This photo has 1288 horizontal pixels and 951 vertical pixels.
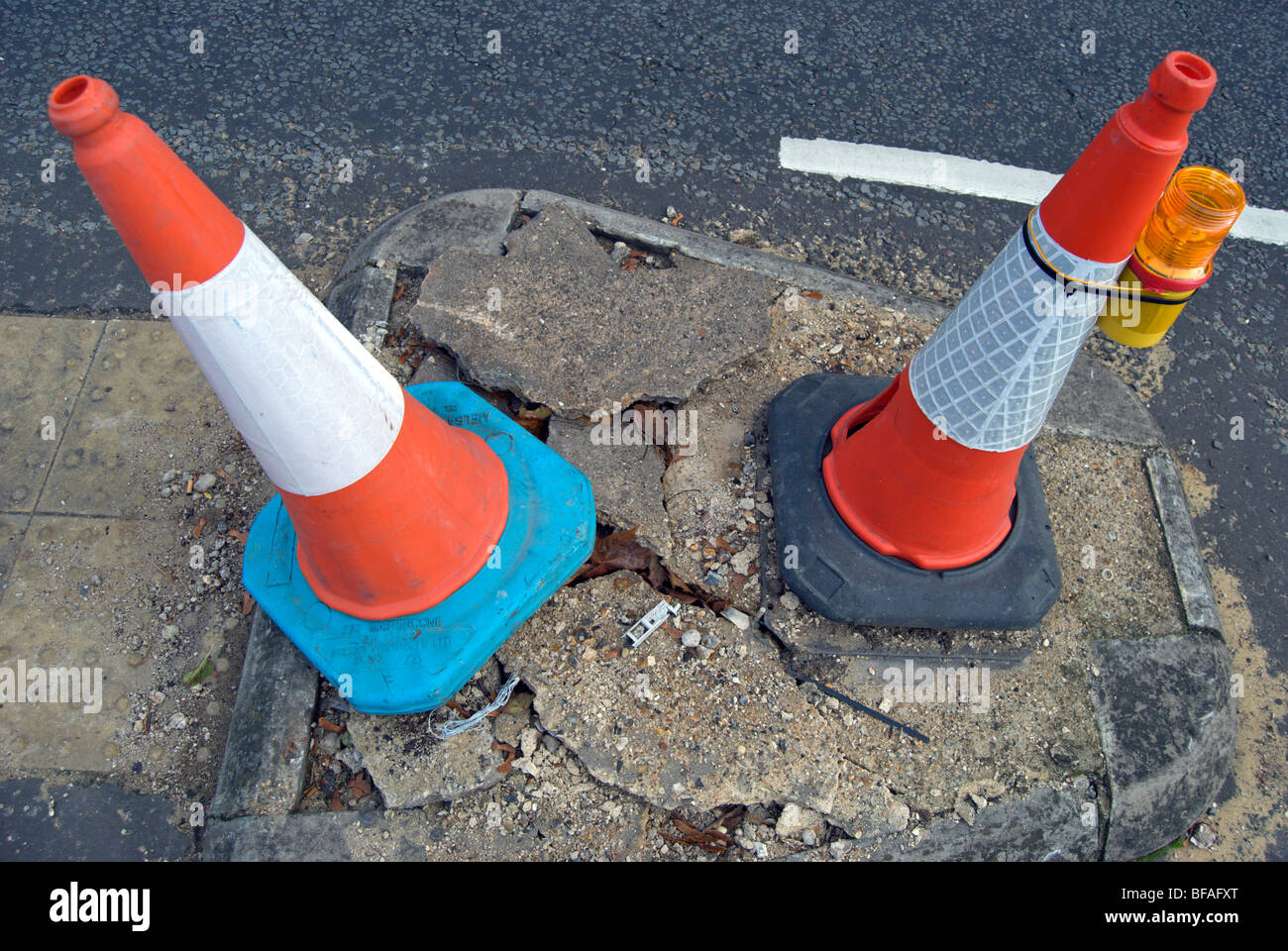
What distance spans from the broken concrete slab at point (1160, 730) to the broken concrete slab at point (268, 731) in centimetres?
260

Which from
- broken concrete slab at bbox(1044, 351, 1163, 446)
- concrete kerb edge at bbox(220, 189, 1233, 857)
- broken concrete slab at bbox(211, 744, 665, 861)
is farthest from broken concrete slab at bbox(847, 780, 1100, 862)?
broken concrete slab at bbox(1044, 351, 1163, 446)

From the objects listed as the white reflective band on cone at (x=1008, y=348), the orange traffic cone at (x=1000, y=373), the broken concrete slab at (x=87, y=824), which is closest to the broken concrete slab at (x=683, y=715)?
the orange traffic cone at (x=1000, y=373)

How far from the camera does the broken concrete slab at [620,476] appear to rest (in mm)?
2910

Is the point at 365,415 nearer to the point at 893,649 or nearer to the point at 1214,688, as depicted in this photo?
the point at 893,649

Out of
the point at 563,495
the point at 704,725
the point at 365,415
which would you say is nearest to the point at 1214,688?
the point at 704,725

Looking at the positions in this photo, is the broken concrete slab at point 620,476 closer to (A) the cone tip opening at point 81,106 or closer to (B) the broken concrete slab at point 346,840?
(B) the broken concrete slab at point 346,840

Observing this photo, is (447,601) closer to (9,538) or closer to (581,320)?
(581,320)

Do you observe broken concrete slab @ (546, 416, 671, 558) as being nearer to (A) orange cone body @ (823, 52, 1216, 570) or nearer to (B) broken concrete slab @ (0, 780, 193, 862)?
(A) orange cone body @ (823, 52, 1216, 570)

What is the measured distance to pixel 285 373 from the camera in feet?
6.63

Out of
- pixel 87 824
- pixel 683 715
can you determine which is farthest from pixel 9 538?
pixel 683 715

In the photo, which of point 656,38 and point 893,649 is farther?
point 656,38

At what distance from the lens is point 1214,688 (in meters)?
2.88

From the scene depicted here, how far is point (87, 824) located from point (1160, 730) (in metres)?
3.56

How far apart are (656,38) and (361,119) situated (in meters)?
1.63
